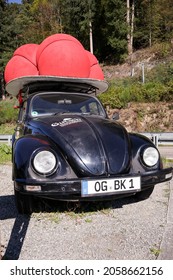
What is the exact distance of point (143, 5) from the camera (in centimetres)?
3881

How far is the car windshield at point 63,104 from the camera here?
4969 millimetres

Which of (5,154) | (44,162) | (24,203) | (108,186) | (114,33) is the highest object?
(114,33)

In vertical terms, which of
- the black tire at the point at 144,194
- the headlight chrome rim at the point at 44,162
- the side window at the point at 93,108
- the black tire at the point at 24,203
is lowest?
the black tire at the point at 144,194

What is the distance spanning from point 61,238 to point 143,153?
1.44m

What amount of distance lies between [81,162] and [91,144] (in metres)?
0.28

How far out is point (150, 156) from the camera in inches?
A: 151

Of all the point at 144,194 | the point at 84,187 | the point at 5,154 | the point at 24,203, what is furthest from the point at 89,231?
the point at 5,154

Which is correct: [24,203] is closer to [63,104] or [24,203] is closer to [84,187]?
[84,187]

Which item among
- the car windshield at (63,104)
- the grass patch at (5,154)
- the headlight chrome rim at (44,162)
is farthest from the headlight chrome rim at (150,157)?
the grass patch at (5,154)

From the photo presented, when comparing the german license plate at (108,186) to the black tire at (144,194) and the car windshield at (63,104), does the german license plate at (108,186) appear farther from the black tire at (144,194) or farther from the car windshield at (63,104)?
the car windshield at (63,104)

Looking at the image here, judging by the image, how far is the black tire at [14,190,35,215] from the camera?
3932mm

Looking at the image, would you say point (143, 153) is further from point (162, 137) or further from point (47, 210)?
point (162, 137)

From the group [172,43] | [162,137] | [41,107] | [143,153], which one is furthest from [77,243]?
[172,43]

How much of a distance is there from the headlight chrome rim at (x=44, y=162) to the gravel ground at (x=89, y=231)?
0.77 metres
